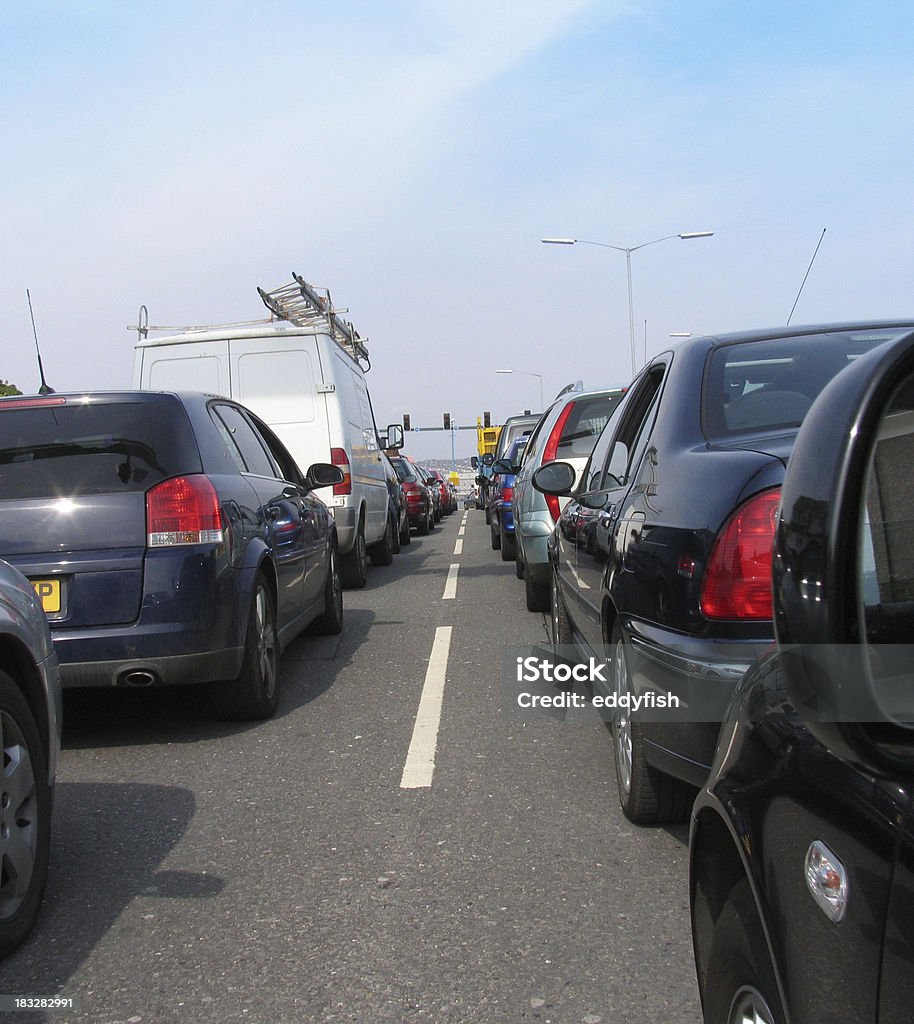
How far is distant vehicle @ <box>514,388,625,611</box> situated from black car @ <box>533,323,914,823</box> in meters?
3.56

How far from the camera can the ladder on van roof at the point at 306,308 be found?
43.0 ft

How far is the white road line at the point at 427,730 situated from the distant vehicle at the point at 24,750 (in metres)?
1.60

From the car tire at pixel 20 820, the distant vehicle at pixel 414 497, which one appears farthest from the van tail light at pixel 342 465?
the distant vehicle at pixel 414 497

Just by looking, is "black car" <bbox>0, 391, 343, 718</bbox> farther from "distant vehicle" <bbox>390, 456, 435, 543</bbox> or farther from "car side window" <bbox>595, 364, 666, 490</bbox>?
"distant vehicle" <bbox>390, 456, 435, 543</bbox>

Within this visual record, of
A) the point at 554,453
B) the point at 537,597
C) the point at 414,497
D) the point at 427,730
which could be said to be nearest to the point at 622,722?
the point at 427,730

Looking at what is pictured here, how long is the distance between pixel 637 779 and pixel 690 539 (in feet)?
3.56

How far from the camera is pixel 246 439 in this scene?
7020 mm

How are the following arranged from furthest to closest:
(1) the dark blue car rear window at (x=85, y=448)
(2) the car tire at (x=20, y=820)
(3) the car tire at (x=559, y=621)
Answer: (3) the car tire at (x=559, y=621) < (1) the dark blue car rear window at (x=85, y=448) < (2) the car tire at (x=20, y=820)

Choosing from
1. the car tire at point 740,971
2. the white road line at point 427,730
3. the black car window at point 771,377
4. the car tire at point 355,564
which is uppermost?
the black car window at point 771,377

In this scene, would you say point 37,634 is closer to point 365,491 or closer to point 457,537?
point 365,491

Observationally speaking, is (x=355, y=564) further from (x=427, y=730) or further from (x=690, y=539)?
(x=690, y=539)

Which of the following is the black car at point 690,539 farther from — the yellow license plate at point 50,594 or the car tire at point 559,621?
the yellow license plate at point 50,594

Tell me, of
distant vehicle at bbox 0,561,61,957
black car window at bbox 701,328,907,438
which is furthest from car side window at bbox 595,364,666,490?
distant vehicle at bbox 0,561,61,957

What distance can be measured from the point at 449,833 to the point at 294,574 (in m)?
3.16
